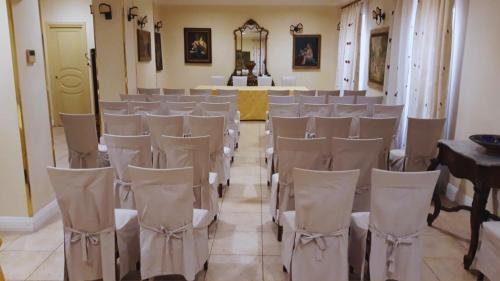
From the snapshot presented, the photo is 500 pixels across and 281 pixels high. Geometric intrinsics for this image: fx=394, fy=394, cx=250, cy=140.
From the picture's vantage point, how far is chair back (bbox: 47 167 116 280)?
2.32m

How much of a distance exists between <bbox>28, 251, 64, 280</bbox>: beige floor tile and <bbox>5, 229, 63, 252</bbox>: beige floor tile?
6.6 inches

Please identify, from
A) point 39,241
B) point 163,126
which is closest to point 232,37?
point 163,126

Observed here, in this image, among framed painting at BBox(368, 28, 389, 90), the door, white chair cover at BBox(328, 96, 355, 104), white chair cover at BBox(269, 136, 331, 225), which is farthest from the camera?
the door

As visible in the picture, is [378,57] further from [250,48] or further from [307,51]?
[250,48]

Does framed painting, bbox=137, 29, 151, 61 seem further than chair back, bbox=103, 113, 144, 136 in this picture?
Yes

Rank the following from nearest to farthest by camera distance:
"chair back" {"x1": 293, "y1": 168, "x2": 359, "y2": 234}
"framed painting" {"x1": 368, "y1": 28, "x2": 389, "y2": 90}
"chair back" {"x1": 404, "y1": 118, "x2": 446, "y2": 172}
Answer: "chair back" {"x1": 293, "y1": 168, "x2": 359, "y2": 234}
"chair back" {"x1": 404, "y1": 118, "x2": 446, "y2": 172}
"framed painting" {"x1": 368, "y1": 28, "x2": 389, "y2": 90}

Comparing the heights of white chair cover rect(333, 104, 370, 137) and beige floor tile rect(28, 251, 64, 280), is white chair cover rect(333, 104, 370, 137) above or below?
above

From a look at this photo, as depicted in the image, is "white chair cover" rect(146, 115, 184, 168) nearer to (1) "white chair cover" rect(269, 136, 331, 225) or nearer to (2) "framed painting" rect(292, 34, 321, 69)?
(1) "white chair cover" rect(269, 136, 331, 225)

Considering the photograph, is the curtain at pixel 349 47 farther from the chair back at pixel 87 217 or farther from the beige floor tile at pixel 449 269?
the chair back at pixel 87 217

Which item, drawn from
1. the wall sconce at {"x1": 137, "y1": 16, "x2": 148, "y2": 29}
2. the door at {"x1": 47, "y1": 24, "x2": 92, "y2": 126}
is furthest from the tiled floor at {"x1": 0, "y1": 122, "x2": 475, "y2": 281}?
the door at {"x1": 47, "y1": 24, "x2": 92, "y2": 126}

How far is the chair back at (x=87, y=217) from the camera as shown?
232cm

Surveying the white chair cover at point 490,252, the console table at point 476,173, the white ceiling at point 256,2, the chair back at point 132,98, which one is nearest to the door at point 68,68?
the white ceiling at point 256,2

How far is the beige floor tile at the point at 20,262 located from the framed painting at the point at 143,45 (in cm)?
512

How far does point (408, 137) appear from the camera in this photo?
13.1 ft
